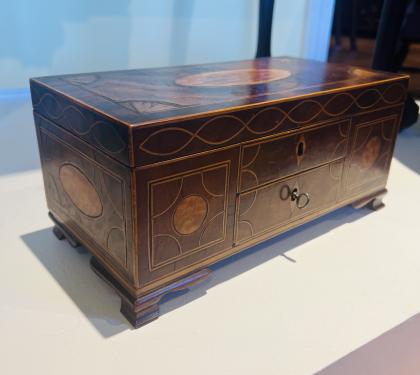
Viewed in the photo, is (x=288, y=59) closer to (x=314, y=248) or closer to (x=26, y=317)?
(x=314, y=248)

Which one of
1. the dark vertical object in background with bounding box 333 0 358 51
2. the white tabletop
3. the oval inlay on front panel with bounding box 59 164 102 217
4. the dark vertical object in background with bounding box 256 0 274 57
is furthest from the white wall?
the oval inlay on front panel with bounding box 59 164 102 217

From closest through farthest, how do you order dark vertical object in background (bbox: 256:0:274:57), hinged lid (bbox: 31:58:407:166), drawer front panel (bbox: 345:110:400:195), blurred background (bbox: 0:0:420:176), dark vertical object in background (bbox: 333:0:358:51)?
hinged lid (bbox: 31:58:407:166), drawer front panel (bbox: 345:110:400:195), dark vertical object in background (bbox: 256:0:274:57), blurred background (bbox: 0:0:420:176), dark vertical object in background (bbox: 333:0:358:51)

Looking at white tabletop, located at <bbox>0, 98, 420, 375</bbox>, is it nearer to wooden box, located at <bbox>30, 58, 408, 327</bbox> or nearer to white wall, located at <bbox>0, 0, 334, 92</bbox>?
wooden box, located at <bbox>30, 58, 408, 327</bbox>

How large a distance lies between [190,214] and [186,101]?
0.71 feet

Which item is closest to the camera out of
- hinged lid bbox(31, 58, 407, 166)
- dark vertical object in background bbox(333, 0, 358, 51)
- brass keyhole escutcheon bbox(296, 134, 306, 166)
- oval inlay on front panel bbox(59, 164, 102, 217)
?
hinged lid bbox(31, 58, 407, 166)

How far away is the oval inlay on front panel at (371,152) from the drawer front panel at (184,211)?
0.47 meters

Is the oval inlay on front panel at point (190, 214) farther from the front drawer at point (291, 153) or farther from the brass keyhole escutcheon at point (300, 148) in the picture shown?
the brass keyhole escutcheon at point (300, 148)

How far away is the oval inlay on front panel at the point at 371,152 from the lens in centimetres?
120

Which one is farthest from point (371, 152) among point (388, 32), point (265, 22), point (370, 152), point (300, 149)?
point (265, 22)

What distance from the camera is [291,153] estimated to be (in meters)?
0.99

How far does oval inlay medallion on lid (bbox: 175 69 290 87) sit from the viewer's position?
1044 mm

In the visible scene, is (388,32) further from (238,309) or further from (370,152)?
(238,309)

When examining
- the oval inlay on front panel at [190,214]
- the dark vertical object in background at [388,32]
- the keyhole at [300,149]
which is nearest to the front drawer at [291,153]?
the keyhole at [300,149]

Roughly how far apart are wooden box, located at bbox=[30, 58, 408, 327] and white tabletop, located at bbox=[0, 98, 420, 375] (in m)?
0.06
